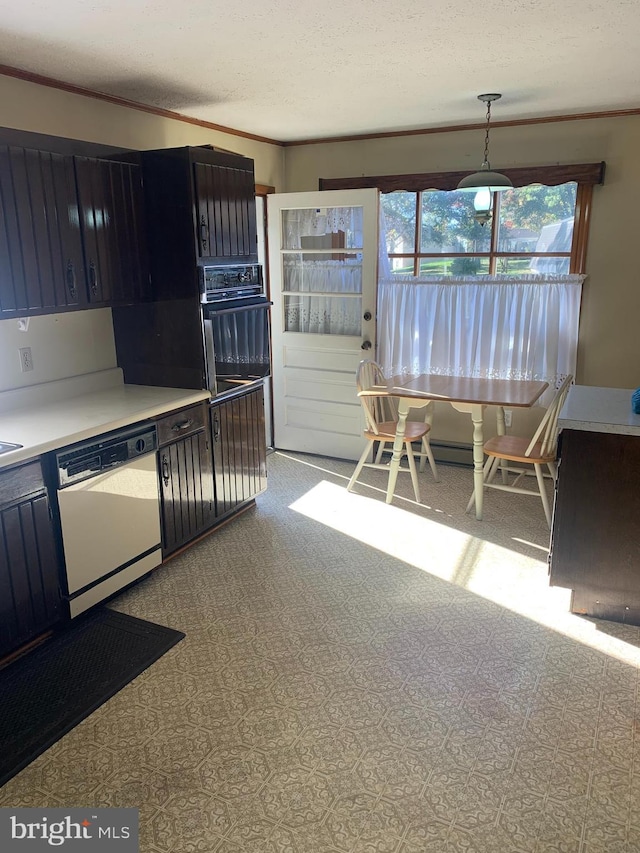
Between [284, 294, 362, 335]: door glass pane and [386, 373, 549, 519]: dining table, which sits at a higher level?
[284, 294, 362, 335]: door glass pane

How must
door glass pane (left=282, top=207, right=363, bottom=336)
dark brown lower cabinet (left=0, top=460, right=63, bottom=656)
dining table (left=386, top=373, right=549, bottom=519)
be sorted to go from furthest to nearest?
door glass pane (left=282, top=207, right=363, bottom=336) < dining table (left=386, top=373, right=549, bottom=519) < dark brown lower cabinet (left=0, top=460, right=63, bottom=656)

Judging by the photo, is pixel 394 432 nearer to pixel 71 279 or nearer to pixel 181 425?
pixel 181 425

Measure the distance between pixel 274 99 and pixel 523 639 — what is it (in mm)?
3040

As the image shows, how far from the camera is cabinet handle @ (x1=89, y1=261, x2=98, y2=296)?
293cm

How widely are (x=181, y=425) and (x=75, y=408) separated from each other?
51cm

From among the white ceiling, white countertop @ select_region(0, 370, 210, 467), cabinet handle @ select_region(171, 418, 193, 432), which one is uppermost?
the white ceiling

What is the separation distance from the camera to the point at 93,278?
2951 mm

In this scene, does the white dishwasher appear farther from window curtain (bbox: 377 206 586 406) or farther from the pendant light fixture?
window curtain (bbox: 377 206 586 406)

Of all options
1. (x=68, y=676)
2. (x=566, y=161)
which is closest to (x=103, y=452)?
(x=68, y=676)

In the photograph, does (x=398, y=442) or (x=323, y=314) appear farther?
(x=323, y=314)

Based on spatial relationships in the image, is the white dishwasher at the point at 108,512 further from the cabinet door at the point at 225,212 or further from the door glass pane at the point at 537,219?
the door glass pane at the point at 537,219

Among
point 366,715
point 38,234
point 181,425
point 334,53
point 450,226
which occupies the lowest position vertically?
point 366,715

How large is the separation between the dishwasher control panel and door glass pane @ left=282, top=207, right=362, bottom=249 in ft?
7.41

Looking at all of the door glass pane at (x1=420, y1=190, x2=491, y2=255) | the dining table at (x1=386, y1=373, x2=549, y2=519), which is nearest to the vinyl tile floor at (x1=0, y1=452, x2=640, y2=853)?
the dining table at (x1=386, y1=373, x2=549, y2=519)
